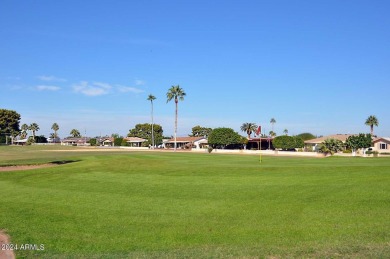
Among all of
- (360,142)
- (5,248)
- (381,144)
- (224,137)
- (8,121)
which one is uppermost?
(8,121)

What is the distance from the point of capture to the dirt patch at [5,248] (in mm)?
9475

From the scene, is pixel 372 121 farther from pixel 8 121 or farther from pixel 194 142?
pixel 8 121

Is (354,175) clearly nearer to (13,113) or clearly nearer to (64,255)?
(64,255)

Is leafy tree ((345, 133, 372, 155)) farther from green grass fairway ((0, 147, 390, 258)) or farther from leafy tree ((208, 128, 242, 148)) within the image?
green grass fairway ((0, 147, 390, 258))

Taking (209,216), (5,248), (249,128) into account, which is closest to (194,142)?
(249,128)

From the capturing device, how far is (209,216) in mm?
13484

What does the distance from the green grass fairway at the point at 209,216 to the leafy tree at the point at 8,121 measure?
164016 mm

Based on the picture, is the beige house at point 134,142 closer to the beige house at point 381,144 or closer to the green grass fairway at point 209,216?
the beige house at point 381,144

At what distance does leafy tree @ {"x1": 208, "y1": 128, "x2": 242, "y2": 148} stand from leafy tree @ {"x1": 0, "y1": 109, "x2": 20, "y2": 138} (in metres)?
104

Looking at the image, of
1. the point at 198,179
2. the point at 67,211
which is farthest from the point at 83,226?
the point at 198,179

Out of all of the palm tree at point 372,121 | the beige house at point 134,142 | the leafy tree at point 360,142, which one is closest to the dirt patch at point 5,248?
the leafy tree at point 360,142

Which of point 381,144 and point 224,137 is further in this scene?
point 224,137

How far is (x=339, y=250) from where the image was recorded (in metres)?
9.00

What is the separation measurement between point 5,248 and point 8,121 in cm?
17960
